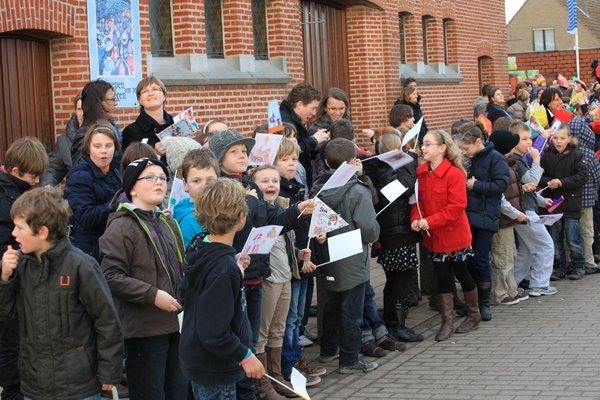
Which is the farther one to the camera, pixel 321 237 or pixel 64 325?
pixel 321 237

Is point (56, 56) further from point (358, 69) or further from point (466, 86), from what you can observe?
point (466, 86)

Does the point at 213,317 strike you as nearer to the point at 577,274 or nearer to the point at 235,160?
the point at 235,160

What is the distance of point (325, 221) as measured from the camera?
615 centimetres

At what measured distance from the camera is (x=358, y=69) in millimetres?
14930

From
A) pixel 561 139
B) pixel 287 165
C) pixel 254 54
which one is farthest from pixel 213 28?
pixel 287 165

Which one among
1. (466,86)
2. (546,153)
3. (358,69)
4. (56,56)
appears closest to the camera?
(56,56)

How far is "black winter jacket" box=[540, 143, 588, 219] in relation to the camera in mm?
9867

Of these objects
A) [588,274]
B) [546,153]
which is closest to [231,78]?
[546,153]

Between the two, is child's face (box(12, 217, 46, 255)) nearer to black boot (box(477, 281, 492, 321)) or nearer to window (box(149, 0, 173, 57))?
black boot (box(477, 281, 492, 321))

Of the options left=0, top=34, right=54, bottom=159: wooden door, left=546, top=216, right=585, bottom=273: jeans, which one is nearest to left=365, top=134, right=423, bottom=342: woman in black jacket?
left=546, top=216, right=585, bottom=273: jeans

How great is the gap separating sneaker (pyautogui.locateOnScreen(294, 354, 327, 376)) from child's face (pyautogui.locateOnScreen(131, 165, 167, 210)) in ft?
6.93

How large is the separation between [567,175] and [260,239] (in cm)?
622

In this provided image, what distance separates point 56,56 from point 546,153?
225 inches

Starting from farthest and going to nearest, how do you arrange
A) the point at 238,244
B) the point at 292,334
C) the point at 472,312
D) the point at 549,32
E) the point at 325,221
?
1. the point at 549,32
2. the point at 472,312
3. the point at 292,334
4. the point at 325,221
5. the point at 238,244
